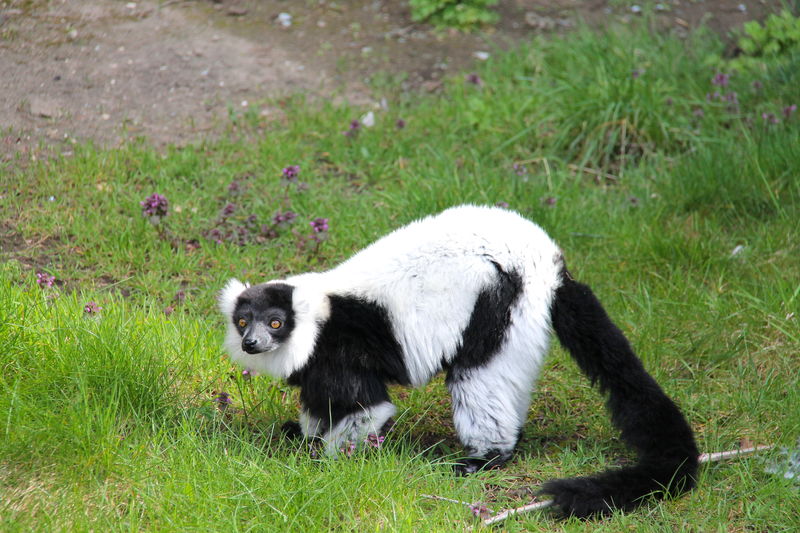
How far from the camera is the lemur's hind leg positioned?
3840 millimetres

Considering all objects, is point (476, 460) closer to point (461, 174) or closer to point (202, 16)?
point (461, 174)

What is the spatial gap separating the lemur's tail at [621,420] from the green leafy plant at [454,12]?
471 cm

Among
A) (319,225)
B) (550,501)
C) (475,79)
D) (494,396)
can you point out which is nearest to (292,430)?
(494,396)

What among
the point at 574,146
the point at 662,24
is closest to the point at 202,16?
the point at 574,146

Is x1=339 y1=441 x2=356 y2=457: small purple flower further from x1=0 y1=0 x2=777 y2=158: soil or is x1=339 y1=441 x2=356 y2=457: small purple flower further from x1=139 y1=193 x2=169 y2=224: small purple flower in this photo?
x1=0 y1=0 x2=777 y2=158: soil

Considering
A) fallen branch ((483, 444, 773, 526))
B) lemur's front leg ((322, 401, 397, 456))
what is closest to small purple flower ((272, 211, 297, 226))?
lemur's front leg ((322, 401, 397, 456))

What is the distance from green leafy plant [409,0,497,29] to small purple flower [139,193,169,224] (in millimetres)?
3802

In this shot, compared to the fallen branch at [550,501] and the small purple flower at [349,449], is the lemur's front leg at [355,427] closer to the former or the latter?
the small purple flower at [349,449]

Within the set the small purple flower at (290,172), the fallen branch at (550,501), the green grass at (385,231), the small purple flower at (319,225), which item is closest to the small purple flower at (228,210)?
the green grass at (385,231)

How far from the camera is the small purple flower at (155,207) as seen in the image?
5277 mm

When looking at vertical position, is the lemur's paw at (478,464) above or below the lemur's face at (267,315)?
below

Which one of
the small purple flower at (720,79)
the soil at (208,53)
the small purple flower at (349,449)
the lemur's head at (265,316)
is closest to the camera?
the small purple flower at (349,449)

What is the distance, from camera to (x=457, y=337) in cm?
386

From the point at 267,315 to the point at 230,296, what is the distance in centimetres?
32
